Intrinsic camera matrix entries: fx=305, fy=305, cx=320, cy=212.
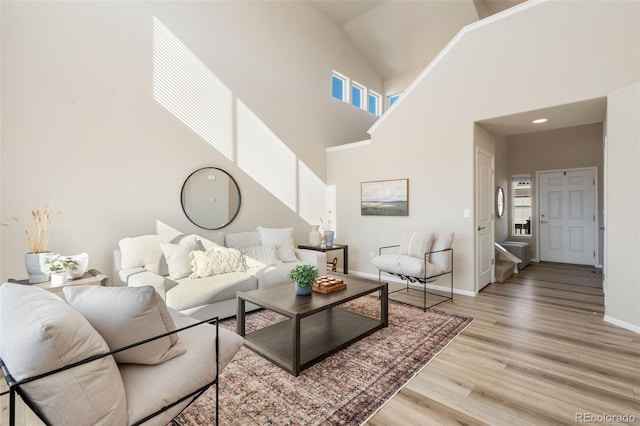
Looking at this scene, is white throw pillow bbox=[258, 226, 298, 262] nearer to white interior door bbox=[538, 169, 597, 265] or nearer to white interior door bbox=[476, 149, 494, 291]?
white interior door bbox=[476, 149, 494, 291]

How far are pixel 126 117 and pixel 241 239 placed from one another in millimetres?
2022

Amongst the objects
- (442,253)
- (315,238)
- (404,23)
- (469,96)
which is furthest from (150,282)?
(404,23)

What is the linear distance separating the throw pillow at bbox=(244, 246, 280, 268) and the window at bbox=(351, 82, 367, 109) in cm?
429

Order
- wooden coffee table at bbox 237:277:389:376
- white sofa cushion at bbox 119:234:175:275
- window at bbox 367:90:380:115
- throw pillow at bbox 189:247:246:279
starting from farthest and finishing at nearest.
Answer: window at bbox 367:90:380:115 → throw pillow at bbox 189:247:246:279 → white sofa cushion at bbox 119:234:175:275 → wooden coffee table at bbox 237:277:389:376

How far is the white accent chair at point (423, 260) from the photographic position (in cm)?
381

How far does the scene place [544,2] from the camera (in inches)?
137

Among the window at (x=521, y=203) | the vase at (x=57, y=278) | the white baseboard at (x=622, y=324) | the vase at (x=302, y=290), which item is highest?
the window at (x=521, y=203)

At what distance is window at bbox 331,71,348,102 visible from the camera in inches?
257

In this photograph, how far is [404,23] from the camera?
6148mm

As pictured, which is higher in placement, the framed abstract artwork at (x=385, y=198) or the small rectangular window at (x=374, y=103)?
the small rectangular window at (x=374, y=103)

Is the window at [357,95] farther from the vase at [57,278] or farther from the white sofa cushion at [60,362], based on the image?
the white sofa cushion at [60,362]

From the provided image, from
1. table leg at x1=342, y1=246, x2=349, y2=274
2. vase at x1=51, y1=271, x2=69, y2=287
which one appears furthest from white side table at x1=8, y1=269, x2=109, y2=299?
table leg at x1=342, y1=246, x2=349, y2=274

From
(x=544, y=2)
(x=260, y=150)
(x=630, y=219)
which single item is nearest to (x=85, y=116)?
(x=260, y=150)
